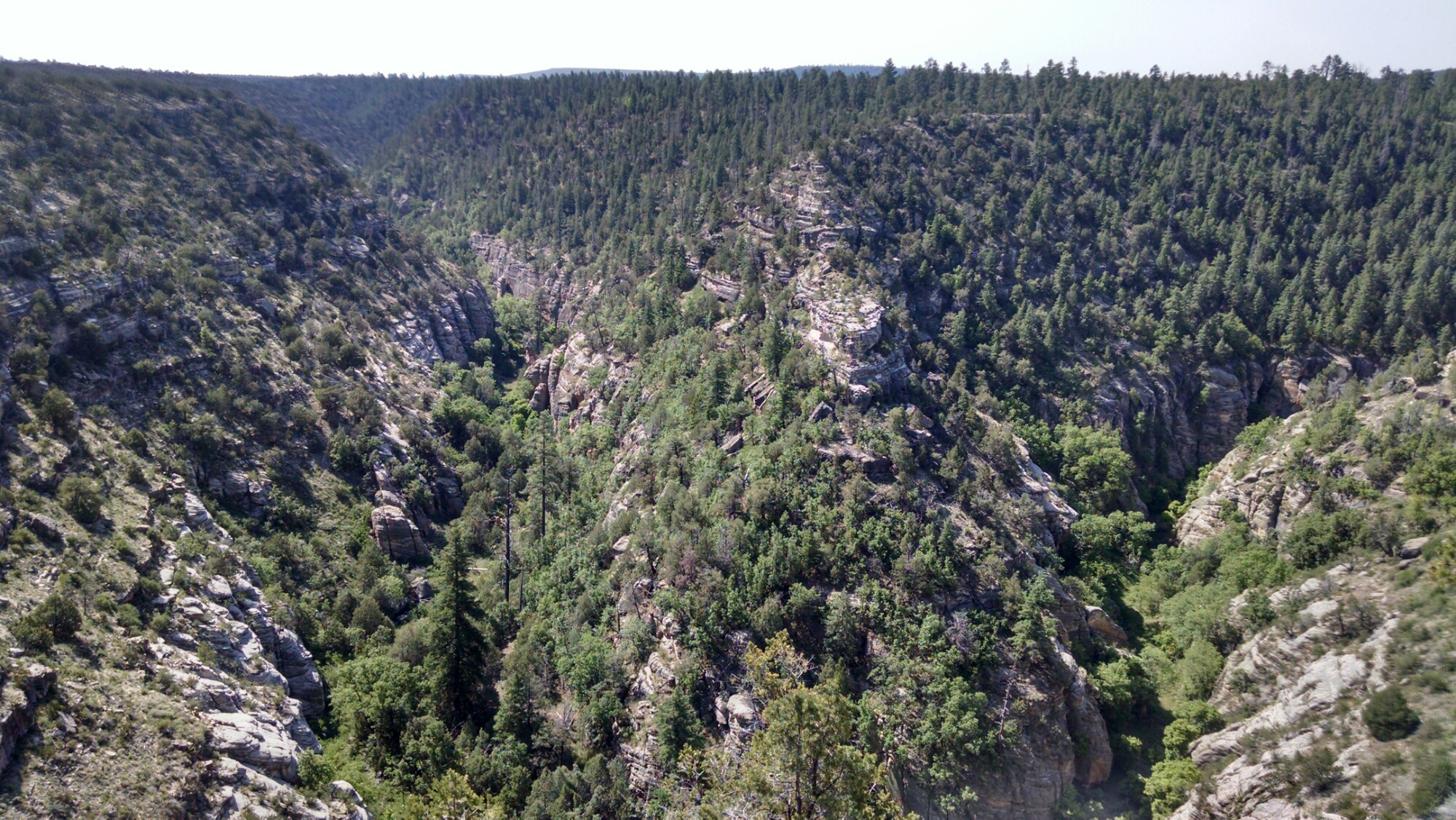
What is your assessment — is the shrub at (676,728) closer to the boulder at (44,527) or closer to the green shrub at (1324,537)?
the boulder at (44,527)

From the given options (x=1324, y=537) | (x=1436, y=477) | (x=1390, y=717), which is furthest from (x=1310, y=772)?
(x=1436, y=477)

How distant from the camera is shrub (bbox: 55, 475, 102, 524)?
47.3 meters

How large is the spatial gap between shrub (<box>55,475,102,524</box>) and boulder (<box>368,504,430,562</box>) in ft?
77.4

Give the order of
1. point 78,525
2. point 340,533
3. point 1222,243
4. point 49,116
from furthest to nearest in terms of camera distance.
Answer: point 1222,243, point 49,116, point 340,533, point 78,525

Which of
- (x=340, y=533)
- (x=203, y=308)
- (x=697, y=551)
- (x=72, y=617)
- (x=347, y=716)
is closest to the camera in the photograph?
(x=72, y=617)

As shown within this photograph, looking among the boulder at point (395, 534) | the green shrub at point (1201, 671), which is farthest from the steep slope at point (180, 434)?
the green shrub at point (1201, 671)

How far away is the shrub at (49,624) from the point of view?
37594mm

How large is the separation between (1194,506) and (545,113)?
161457 mm

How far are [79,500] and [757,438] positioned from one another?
49.6 m

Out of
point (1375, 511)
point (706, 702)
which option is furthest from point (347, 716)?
point (1375, 511)

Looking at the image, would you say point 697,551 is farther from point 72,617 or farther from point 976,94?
point 976,94

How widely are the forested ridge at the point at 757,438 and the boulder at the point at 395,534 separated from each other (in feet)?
1.53

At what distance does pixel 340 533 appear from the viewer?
222 feet

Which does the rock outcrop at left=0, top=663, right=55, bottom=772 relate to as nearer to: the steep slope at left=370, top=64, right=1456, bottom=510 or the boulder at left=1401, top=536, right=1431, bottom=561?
the steep slope at left=370, top=64, right=1456, bottom=510
